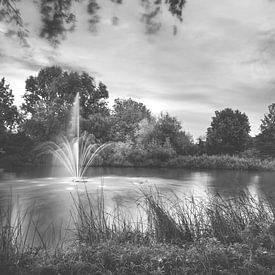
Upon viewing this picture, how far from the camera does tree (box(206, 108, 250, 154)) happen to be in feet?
123

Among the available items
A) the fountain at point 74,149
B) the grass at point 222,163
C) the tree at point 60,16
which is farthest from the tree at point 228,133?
the tree at point 60,16

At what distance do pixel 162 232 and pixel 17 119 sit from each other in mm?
36545

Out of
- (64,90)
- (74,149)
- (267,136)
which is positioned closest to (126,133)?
(74,149)

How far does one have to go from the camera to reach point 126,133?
128ft

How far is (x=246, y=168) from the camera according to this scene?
2892 centimetres

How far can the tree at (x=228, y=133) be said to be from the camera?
123 feet

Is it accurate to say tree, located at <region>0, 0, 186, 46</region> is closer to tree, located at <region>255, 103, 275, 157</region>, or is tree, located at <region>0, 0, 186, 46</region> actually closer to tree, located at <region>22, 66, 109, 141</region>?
tree, located at <region>22, 66, 109, 141</region>

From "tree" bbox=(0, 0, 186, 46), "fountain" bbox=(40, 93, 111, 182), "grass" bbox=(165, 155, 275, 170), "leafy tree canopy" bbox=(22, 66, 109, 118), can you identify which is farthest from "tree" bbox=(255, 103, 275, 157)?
"tree" bbox=(0, 0, 186, 46)

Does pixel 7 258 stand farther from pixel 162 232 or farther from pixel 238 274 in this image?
pixel 238 274

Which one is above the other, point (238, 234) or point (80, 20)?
point (80, 20)

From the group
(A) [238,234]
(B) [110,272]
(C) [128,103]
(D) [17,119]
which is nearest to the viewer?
(B) [110,272]

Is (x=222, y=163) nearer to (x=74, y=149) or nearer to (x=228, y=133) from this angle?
(x=228, y=133)

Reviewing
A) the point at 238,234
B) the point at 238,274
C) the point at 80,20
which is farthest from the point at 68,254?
the point at 80,20

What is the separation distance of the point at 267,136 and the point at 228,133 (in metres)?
5.23
